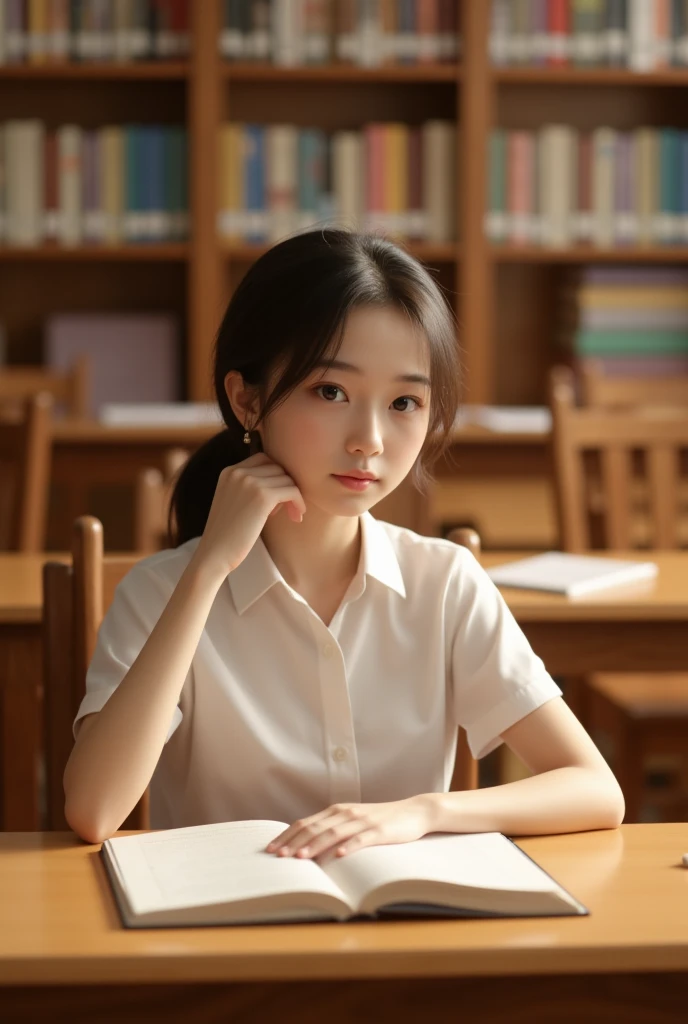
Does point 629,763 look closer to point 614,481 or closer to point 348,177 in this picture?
point 614,481

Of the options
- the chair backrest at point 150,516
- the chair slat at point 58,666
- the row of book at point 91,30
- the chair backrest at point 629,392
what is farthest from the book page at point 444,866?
the row of book at point 91,30

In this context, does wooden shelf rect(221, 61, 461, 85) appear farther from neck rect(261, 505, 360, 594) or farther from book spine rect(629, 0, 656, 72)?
neck rect(261, 505, 360, 594)

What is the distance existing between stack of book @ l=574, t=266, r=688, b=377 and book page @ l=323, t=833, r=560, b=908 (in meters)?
3.02

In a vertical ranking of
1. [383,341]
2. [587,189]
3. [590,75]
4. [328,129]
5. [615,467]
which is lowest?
[615,467]

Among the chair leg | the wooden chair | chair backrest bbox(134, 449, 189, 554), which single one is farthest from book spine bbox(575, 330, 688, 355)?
chair backrest bbox(134, 449, 189, 554)

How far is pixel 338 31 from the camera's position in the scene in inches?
150

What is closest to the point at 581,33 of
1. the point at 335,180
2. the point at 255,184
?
the point at 335,180

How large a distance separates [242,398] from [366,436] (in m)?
0.17

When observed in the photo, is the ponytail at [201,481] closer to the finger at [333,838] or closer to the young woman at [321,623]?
the young woman at [321,623]

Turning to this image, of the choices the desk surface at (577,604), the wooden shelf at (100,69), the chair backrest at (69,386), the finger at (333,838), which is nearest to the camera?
the finger at (333,838)

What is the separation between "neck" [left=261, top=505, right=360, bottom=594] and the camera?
4.19 feet

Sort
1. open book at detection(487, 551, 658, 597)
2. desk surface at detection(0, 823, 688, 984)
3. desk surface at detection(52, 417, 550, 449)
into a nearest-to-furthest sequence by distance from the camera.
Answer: desk surface at detection(0, 823, 688, 984), open book at detection(487, 551, 658, 597), desk surface at detection(52, 417, 550, 449)

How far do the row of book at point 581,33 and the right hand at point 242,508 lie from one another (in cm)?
293

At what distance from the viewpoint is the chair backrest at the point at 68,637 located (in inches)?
51.3
